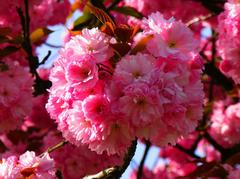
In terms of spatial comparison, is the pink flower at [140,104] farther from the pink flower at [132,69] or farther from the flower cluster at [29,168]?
the flower cluster at [29,168]

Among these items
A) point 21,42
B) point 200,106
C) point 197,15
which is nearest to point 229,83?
point 197,15

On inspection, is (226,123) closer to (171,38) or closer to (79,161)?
(79,161)

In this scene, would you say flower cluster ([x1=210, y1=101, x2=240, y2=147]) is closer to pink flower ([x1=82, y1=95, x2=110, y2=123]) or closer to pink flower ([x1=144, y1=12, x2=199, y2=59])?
pink flower ([x1=144, y1=12, x2=199, y2=59])

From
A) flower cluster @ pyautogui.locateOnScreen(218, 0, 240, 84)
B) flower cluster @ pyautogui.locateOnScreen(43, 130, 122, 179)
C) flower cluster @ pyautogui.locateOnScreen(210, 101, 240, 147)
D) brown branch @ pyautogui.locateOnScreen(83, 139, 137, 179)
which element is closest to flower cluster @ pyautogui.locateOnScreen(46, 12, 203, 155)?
brown branch @ pyautogui.locateOnScreen(83, 139, 137, 179)

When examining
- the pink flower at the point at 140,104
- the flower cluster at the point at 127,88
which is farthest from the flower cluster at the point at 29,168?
the pink flower at the point at 140,104

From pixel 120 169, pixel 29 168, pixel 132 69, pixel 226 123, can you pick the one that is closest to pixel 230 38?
pixel 120 169
